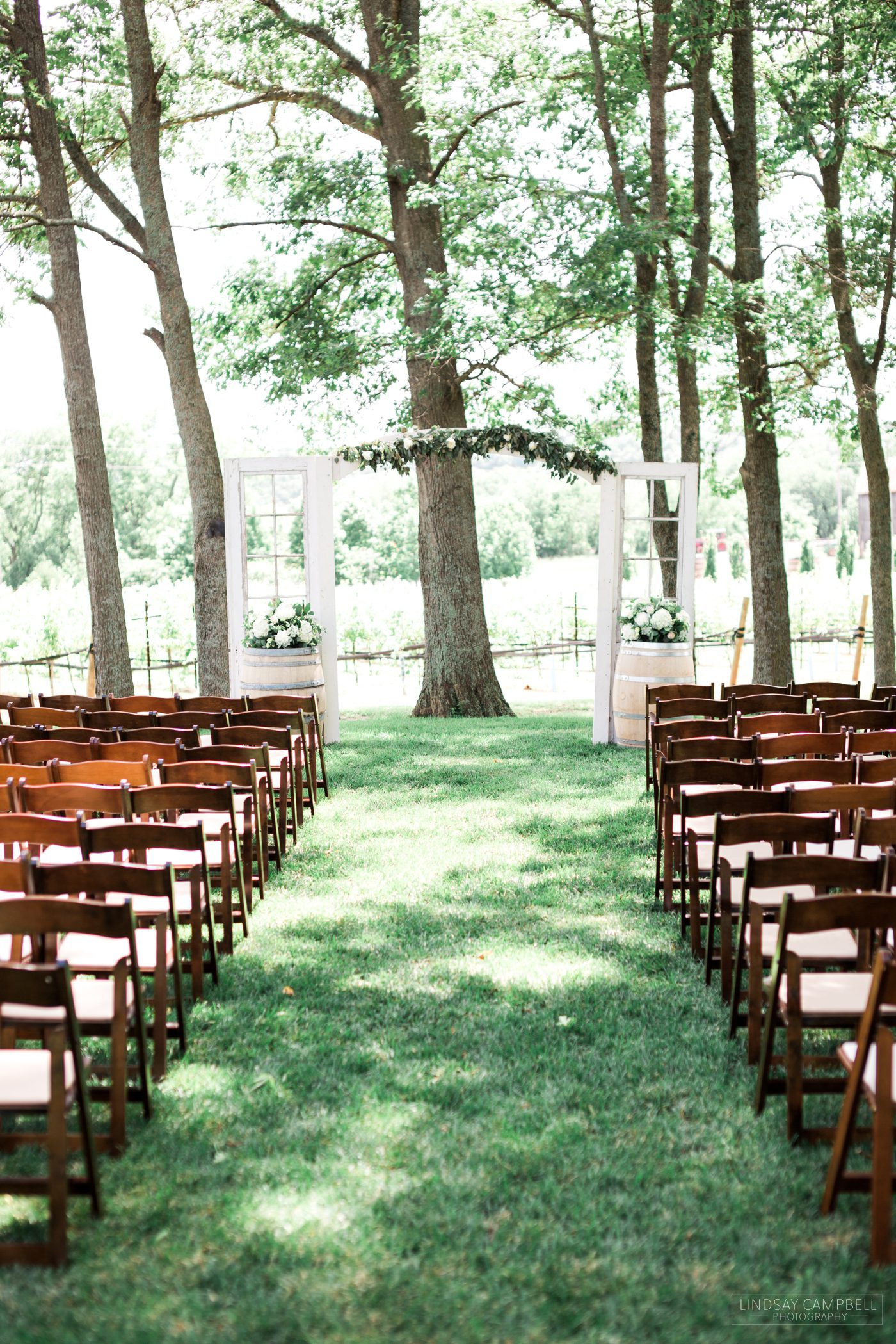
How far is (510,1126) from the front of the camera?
384 centimetres

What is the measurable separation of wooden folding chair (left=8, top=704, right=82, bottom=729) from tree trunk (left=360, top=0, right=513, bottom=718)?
6758 millimetres

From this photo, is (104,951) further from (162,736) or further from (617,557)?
(617,557)

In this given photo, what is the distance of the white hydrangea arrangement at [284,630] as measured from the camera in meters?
11.1

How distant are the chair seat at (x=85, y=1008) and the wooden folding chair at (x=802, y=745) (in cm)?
373

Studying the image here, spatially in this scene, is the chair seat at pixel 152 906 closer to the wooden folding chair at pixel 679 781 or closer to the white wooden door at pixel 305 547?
the wooden folding chair at pixel 679 781

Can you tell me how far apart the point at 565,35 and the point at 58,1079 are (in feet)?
54.6

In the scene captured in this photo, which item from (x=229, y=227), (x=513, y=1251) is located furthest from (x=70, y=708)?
(x=229, y=227)

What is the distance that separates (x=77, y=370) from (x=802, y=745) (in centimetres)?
974

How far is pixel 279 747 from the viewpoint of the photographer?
302 inches

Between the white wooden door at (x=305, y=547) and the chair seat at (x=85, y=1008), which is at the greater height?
the white wooden door at (x=305, y=547)

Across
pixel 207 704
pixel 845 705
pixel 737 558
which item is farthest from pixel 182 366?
pixel 737 558

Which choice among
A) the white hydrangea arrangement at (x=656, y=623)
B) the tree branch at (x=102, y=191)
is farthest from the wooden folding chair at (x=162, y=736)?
the tree branch at (x=102, y=191)

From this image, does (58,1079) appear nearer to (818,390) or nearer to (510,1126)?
(510,1126)

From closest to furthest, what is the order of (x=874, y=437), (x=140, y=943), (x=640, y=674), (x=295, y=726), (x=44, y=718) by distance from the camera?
(x=140, y=943) → (x=44, y=718) → (x=295, y=726) → (x=640, y=674) → (x=874, y=437)
